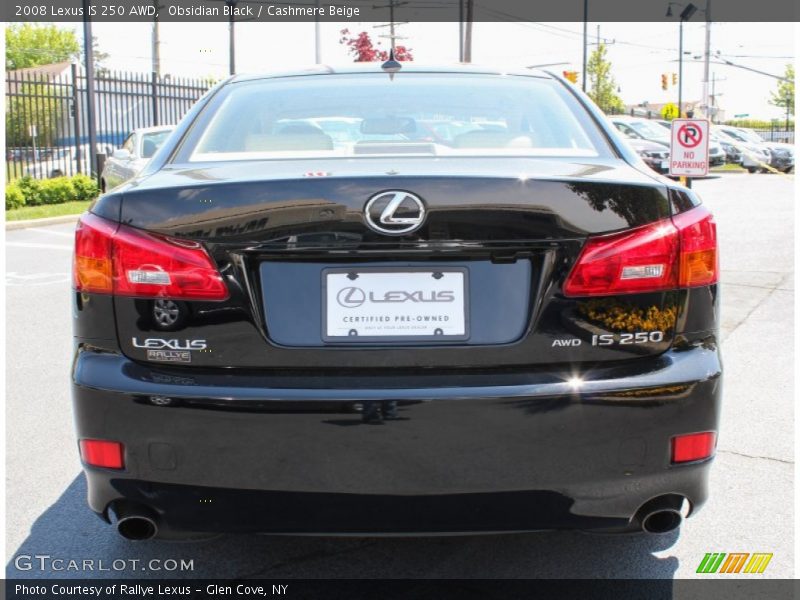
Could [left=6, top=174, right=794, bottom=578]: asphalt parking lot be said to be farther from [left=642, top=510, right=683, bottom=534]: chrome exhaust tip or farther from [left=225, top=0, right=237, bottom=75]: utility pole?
[left=225, top=0, right=237, bottom=75]: utility pole

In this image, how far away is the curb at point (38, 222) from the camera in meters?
14.8

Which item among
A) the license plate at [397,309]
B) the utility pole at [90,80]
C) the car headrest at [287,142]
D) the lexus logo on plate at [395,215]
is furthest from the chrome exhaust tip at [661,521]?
the utility pole at [90,80]

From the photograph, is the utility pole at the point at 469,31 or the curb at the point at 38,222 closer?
the curb at the point at 38,222

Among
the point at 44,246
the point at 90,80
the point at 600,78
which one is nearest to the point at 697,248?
the point at 44,246

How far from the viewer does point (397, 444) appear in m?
2.37

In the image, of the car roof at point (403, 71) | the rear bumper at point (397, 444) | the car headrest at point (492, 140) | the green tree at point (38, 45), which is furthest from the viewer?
the green tree at point (38, 45)

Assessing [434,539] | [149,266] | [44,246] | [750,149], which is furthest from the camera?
[750,149]

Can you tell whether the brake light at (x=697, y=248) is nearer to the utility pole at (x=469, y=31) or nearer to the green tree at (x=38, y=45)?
the utility pole at (x=469, y=31)

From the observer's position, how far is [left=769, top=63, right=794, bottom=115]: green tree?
94000 millimetres

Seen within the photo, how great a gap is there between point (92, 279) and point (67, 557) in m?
1.15

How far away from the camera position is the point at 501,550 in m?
3.21

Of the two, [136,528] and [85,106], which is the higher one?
[85,106]

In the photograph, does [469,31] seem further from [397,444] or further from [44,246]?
[397,444]

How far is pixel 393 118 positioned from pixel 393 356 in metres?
1.31
